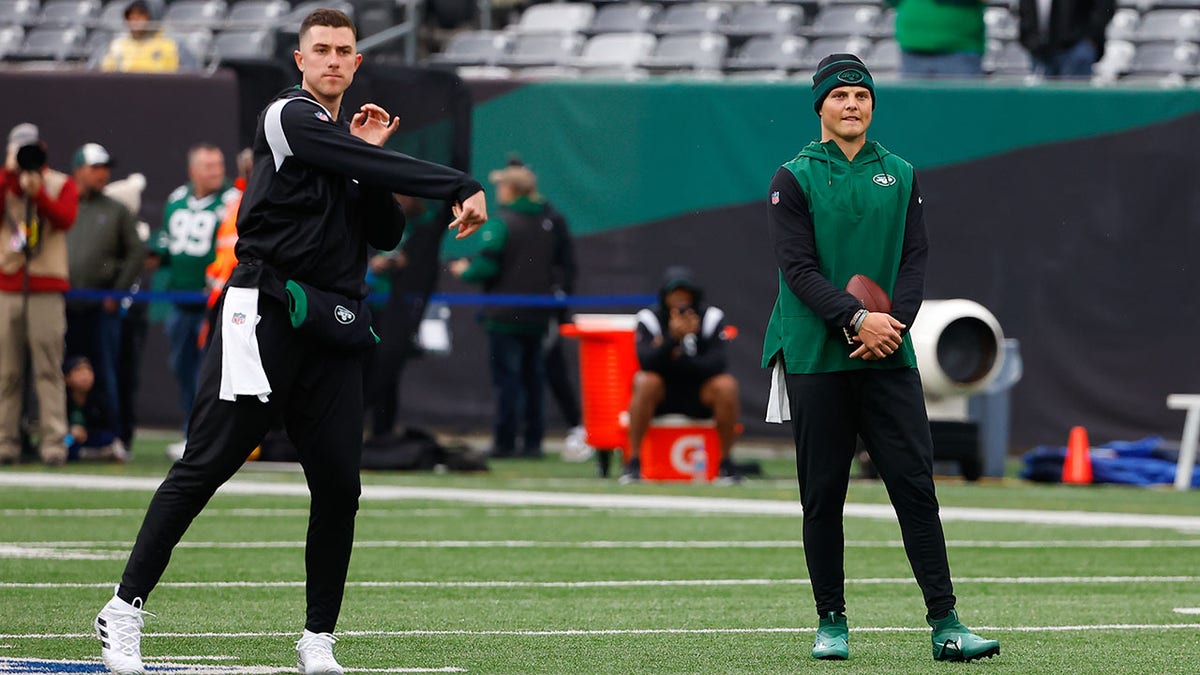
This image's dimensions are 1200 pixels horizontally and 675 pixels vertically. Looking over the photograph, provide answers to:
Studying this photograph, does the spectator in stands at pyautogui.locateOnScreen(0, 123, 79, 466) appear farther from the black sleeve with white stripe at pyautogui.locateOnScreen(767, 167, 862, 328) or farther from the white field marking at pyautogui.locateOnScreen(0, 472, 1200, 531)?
the black sleeve with white stripe at pyautogui.locateOnScreen(767, 167, 862, 328)

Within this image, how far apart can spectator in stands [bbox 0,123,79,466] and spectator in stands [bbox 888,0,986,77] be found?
7008 mm

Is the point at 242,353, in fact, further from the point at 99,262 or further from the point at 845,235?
the point at 99,262

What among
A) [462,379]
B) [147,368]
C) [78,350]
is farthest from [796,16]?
[78,350]

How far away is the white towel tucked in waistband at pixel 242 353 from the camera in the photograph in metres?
6.18

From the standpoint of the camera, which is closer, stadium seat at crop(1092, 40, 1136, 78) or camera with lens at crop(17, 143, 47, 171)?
camera with lens at crop(17, 143, 47, 171)

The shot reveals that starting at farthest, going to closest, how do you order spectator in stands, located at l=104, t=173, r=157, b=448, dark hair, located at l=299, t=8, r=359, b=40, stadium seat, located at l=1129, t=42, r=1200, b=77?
stadium seat, located at l=1129, t=42, r=1200, b=77
spectator in stands, located at l=104, t=173, r=157, b=448
dark hair, located at l=299, t=8, r=359, b=40

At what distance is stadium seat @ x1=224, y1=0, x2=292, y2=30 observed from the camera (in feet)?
77.2

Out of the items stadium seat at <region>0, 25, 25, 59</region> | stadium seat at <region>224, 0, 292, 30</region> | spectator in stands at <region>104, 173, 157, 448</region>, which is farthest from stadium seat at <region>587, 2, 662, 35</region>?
spectator in stands at <region>104, 173, 157, 448</region>

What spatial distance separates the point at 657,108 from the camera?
60.8ft

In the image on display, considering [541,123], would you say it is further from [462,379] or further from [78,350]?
[78,350]

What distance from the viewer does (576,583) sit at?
923cm

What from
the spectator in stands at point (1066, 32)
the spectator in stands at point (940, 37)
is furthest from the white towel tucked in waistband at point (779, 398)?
the spectator in stands at point (1066, 32)

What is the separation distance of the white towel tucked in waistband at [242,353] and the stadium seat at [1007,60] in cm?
1519

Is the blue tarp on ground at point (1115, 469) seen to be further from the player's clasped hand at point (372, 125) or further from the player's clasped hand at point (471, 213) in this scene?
the player's clasped hand at point (471, 213)
